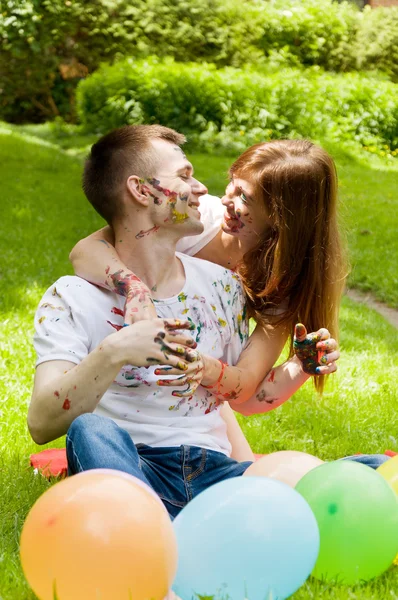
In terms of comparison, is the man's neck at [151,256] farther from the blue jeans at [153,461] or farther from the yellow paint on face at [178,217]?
the blue jeans at [153,461]

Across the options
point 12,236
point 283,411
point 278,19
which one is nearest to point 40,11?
point 278,19

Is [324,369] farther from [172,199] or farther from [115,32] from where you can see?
→ [115,32]

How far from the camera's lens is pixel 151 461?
263cm

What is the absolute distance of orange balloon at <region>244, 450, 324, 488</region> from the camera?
8.77ft

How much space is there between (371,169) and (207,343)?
969 cm

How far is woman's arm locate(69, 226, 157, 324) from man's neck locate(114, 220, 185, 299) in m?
0.05

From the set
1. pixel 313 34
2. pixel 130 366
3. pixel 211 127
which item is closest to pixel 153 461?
pixel 130 366

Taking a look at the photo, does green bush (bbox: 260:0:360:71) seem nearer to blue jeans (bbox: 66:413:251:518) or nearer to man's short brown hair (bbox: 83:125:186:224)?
man's short brown hair (bbox: 83:125:186:224)

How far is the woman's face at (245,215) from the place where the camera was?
3.20 meters

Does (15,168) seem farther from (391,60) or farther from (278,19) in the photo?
(391,60)

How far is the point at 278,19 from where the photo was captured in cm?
1700

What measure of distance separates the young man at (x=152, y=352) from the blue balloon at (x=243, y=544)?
1.07ft

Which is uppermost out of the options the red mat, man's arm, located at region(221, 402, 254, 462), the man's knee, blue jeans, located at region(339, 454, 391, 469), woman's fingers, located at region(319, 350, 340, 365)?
the man's knee

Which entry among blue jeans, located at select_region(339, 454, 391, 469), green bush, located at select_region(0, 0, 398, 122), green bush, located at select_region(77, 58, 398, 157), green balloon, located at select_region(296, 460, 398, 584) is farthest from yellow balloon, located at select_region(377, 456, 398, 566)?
green bush, located at select_region(0, 0, 398, 122)
